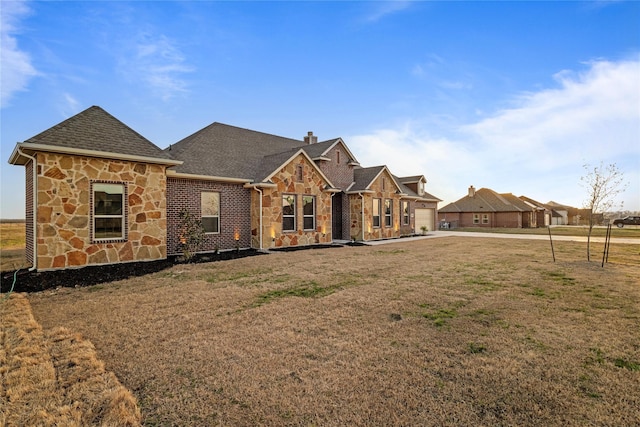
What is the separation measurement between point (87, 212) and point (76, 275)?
7.11 ft

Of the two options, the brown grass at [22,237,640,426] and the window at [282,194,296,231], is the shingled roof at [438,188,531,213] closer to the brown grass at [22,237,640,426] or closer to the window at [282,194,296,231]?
the window at [282,194,296,231]

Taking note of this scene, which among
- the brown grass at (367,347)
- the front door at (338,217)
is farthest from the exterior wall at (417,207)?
the brown grass at (367,347)

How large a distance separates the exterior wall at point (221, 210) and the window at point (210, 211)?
0.54ft

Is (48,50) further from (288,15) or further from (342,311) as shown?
(342,311)

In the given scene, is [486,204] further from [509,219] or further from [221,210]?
[221,210]

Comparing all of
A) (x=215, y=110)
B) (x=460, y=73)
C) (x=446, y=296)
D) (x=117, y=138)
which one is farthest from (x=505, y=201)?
(x=117, y=138)

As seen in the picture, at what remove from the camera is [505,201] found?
139 feet

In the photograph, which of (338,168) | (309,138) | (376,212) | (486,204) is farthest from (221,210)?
(486,204)

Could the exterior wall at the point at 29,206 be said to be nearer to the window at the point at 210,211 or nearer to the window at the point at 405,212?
the window at the point at 210,211

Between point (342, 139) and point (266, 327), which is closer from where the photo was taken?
point (266, 327)

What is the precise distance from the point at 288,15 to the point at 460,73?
29.2ft

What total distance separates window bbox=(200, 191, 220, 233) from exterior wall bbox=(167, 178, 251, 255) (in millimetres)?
165

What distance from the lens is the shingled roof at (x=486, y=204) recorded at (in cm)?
4106

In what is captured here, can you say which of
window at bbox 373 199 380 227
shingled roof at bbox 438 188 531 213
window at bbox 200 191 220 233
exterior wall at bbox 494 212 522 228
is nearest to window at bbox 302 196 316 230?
window at bbox 200 191 220 233
